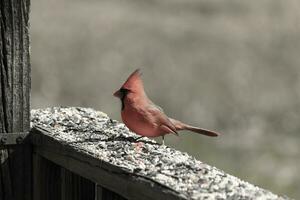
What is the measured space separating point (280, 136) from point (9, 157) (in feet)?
22.7

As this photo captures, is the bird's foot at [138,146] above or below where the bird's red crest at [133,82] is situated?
below

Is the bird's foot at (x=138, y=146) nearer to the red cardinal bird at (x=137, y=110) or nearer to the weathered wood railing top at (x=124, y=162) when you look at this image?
the weathered wood railing top at (x=124, y=162)

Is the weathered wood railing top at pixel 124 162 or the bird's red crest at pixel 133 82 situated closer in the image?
the weathered wood railing top at pixel 124 162

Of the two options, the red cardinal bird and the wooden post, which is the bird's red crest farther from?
the wooden post

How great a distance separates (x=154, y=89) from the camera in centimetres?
1055

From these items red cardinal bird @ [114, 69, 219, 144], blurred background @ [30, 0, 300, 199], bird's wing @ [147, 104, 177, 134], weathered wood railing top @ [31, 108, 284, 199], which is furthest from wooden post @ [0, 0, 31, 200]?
blurred background @ [30, 0, 300, 199]

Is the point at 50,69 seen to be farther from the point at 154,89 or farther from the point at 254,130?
the point at 254,130

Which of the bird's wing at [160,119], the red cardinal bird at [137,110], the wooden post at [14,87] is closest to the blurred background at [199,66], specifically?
the bird's wing at [160,119]

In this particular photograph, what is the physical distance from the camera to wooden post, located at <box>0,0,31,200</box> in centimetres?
282

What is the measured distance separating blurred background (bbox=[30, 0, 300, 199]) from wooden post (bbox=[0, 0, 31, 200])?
515 cm

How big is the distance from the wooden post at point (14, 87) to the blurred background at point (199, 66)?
515 centimetres

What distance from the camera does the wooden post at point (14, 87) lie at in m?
2.82

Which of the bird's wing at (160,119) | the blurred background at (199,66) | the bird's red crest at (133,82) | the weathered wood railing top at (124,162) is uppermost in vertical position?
the blurred background at (199,66)

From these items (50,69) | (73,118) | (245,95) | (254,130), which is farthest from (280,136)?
(73,118)
